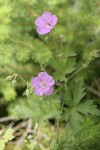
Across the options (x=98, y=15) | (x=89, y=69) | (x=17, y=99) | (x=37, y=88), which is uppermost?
(x=98, y=15)

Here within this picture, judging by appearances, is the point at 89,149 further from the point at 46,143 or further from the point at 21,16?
the point at 21,16

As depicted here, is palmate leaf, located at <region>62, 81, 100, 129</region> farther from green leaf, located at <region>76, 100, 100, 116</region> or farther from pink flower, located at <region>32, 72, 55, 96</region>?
pink flower, located at <region>32, 72, 55, 96</region>

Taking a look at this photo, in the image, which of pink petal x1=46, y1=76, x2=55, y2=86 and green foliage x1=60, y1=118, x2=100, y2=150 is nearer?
pink petal x1=46, y1=76, x2=55, y2=86

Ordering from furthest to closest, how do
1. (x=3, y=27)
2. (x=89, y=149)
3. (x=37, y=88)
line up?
1. (x=3, y=27)
2. (x=89, y=149)
3. (x=37, y=88)

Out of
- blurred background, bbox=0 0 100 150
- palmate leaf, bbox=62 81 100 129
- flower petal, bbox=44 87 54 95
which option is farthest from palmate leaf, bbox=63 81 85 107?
blurred background, bbox=0 0 100 150

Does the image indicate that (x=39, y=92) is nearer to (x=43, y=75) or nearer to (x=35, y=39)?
(x=43, y=75)

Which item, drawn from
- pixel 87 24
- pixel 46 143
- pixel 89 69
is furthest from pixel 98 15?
pixel 46 143

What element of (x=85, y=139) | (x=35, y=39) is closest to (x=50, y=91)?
(x=85, y=139)
